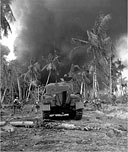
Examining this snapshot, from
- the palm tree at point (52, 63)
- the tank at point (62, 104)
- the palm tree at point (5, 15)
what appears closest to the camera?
the tank at point (62, 104)

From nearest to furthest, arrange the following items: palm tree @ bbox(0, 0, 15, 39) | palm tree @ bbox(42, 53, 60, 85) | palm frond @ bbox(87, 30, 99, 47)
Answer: palm tree @ bbox(0, 0, 15, 39) < palm frond @ bbox(87, 30, 99, 47) < palm tree @ bbox(42, 53, 60, 85)

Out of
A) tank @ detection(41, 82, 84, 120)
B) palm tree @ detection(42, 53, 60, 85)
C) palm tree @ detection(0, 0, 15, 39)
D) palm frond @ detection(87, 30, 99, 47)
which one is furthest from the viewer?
palm tree @ detection(42, 53, 60, 85)

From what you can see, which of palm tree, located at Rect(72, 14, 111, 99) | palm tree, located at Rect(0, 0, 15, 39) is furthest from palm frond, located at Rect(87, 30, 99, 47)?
palm tree, located at Rect(0, 0, 15, 39)

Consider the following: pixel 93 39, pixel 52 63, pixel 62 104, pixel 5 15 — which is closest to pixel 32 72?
pixel 52 63

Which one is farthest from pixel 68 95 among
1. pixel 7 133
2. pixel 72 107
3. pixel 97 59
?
pixel 97 59

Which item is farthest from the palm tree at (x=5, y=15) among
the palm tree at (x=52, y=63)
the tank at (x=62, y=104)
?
the palm tree at (x=52, y=63)

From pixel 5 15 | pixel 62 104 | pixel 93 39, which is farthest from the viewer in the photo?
pixel 93 39

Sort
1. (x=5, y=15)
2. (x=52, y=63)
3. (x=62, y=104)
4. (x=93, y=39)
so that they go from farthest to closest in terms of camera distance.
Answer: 1. (x=52, y=63)
2. (x=93, y=39)
3. (x=5, y=15)
4. (x=62, y=104)

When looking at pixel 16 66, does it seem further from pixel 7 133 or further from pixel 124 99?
pixel 7 133

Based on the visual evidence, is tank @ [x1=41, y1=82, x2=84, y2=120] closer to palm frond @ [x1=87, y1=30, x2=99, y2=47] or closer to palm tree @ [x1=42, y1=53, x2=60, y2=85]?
palm frond @ [x1=87, y1=30, x2=99, y2=47]

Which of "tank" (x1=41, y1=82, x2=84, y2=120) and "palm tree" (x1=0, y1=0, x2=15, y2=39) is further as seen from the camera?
"palm tree" (x1=0, y1=0, x2=15, y2=39)

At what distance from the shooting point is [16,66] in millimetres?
38531

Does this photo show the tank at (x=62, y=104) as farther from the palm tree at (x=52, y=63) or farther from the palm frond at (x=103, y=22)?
the palm tree at (x=52, y=63)

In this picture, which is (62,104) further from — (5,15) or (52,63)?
(52,63)
